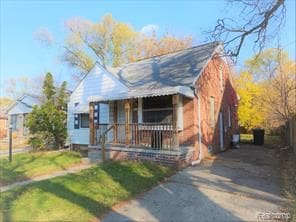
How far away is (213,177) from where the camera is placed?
334 inches

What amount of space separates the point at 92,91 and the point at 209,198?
1105cm

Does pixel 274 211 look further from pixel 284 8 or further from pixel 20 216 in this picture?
pixel 284 8

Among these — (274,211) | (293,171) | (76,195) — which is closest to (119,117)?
(76,195)

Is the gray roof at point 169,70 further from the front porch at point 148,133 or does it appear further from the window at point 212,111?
the window at point 212,111

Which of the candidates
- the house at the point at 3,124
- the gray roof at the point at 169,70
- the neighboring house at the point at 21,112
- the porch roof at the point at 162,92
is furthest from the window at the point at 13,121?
the porch roof at the point at 162,92

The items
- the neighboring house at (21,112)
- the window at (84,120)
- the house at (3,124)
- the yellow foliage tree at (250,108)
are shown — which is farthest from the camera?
Result: the house at (3,124)

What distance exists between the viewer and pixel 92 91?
15711mm

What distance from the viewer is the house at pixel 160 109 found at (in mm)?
11013

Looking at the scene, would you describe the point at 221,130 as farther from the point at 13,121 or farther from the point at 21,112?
the point at 13,121

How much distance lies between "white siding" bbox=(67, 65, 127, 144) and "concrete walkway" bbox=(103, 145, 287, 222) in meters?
6.85

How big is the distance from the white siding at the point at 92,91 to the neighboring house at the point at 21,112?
9.21 meters

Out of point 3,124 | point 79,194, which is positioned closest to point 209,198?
point 79,194

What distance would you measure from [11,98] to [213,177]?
54053 millimetres

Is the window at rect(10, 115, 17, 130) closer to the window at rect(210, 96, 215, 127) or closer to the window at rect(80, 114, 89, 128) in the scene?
the window at rect(80, 114, 89, 128)
